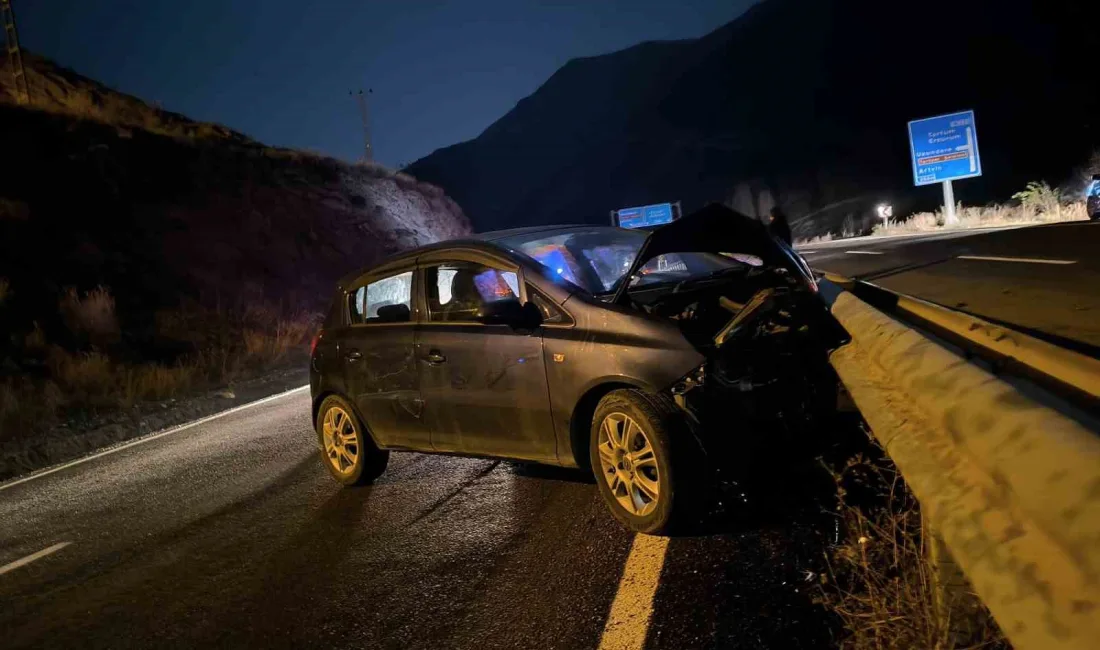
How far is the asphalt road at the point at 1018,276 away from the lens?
6.77 meters

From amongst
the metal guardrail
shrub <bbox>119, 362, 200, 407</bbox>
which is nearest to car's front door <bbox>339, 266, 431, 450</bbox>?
the metal guardrail

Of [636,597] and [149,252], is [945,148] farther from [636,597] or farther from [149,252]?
[636,597]

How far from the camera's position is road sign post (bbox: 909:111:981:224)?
3275cm

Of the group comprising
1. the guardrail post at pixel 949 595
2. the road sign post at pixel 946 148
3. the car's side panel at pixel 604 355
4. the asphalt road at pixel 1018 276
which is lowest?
the guardrail post at pixel 949 595

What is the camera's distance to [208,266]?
81.1ft

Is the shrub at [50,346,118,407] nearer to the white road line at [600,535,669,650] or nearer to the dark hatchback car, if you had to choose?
the dark hatchback car

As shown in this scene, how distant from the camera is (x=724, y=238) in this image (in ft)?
17.2

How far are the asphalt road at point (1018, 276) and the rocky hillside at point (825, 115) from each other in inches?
961

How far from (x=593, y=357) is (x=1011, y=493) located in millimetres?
2479

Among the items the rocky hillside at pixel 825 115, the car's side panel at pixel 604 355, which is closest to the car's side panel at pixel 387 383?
the car's side panel at pixel 604 355

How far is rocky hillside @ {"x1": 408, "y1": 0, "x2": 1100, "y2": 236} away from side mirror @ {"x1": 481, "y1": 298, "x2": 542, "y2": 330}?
38.5 metres

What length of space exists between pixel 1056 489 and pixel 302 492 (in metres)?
5.50

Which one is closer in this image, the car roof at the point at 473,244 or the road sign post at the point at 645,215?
the car roof at the point at 473,244

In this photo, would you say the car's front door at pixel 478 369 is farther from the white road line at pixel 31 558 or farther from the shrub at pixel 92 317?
the shrub at pixel 92 317
